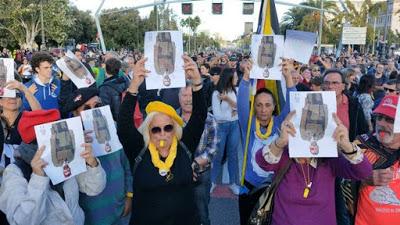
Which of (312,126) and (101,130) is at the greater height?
(312,126)

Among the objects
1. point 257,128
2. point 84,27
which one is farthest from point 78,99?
point 84,27

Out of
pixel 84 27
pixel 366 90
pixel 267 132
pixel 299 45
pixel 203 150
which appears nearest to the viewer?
pixel 267 132

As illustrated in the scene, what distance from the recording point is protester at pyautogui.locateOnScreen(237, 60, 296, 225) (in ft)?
12.9

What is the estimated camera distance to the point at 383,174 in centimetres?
283

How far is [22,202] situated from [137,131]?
1021 mm

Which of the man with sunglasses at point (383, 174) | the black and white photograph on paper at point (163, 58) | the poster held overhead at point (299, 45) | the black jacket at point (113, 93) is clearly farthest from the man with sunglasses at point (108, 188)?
the black jacket at point (113, 93)

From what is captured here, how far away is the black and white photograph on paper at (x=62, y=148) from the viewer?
2689mm

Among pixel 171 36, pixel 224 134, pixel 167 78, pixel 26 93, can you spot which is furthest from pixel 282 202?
pixel 224 134

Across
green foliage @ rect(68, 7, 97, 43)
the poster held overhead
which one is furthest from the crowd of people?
green foliage @ rect(68, 7, 97, 43)

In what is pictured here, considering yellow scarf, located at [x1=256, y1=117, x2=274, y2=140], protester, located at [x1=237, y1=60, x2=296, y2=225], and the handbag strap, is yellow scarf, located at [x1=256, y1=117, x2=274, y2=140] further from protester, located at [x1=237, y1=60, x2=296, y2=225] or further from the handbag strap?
the handbag strap

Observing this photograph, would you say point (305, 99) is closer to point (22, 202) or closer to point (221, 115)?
point (22, 202)

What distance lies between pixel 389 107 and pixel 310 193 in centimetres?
77

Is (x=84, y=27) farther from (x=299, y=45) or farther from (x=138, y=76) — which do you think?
(x=138, y=76)

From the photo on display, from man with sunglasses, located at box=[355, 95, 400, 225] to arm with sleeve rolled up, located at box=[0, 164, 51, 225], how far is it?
2066 millimetres
